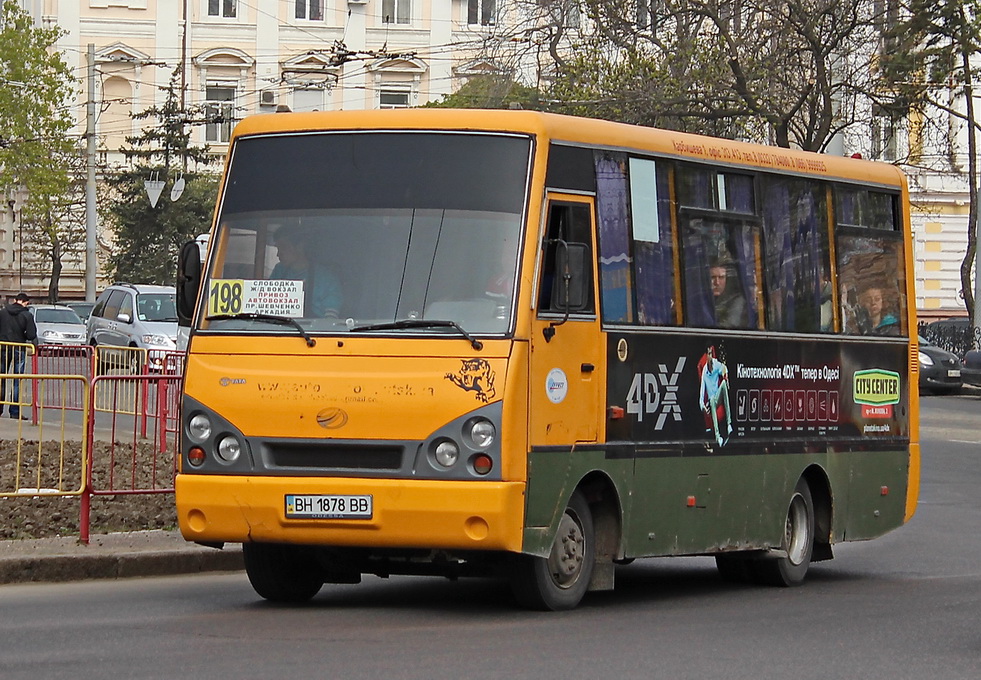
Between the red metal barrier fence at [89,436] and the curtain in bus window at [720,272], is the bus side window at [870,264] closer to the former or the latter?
the curtain in bus window at [720,272]

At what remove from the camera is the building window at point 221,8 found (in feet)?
251

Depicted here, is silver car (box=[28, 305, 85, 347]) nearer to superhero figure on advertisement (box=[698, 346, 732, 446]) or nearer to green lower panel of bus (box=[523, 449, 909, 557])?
green lower panel of bus (box=[523, 449, 909, 557])

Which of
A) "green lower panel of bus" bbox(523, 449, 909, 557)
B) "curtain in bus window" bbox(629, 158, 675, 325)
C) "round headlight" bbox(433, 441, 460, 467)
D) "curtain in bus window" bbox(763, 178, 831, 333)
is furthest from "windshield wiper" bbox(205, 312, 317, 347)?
"curtain in bus window" bbox(763, 178, 831, 333)

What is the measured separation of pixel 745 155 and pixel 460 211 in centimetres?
297

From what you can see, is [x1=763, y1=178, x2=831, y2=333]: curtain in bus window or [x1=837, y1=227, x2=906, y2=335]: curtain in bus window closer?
[x1=763, y1=178, x2=831, y2=333]: curtain in bus window

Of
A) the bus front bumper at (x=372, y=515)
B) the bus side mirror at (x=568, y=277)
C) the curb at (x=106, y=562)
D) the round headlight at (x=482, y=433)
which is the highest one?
the bus side mirror at (x=568, y=277)

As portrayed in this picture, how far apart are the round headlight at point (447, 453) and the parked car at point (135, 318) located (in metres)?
25.3

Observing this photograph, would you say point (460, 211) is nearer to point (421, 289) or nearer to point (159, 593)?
point (421, 289)

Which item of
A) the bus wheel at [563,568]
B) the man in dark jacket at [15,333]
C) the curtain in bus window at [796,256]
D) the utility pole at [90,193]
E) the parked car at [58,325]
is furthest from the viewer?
the utility pole at [90,193]

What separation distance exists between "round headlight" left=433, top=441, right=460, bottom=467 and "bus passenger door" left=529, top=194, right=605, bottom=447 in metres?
0.44

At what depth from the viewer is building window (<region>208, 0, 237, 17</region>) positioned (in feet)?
251

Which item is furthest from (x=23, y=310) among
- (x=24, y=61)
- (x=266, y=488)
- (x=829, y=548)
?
(x=24, y=61)

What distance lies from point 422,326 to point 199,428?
1.32m

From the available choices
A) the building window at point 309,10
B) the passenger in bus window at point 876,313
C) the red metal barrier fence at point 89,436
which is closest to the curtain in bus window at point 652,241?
the passenger in bus window at point 876,313
